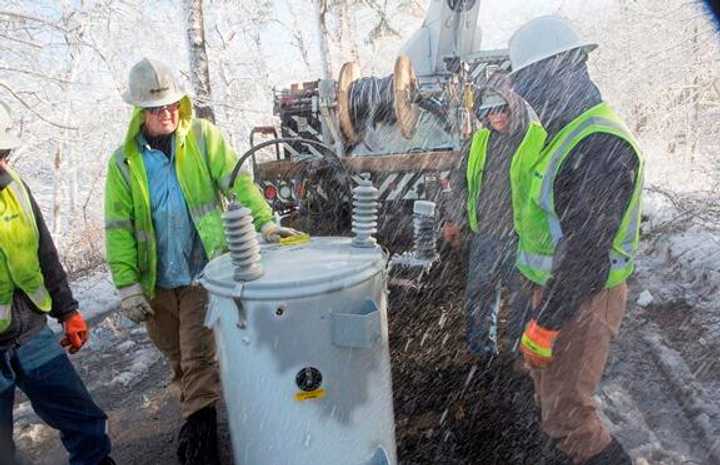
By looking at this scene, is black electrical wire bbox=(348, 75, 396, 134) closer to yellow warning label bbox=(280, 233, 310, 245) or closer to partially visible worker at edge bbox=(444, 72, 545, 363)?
partially visible worker at edge bbox=(444, 72, 545, 363)

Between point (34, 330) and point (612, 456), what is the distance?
2537mm

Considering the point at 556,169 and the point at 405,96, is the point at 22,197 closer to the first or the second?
the point at 556,169

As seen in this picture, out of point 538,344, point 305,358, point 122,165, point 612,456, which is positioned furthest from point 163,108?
point 612,456

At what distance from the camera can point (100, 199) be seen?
14992mm

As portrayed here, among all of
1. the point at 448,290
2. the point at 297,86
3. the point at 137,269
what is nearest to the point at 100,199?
the point at 297,86

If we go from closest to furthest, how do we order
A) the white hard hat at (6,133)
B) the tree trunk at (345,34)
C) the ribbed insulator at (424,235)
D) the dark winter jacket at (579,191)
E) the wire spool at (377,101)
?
the dark winter jacket at (579,191) → the white hard hat at (6,133) → the ribbed insulator at (424,235) → the wire spool at (377,101) → the tree trunk at (345,34)

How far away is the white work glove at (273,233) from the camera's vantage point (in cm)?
247

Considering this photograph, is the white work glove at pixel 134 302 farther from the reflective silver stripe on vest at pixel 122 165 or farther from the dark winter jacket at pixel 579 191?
the dark winter jacket at pixel 579 191

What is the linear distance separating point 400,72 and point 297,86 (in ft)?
6.40

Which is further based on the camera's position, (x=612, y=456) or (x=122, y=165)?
(x=122, y=165)

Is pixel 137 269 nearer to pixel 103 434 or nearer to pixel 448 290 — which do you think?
pixel 103 434

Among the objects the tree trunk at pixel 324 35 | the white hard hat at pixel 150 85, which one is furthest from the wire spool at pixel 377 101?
the tree trunk at pixel 324 35

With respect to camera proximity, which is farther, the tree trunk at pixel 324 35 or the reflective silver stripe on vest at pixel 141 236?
the tree trunk at pixel 324 35

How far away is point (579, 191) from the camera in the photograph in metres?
1.97
